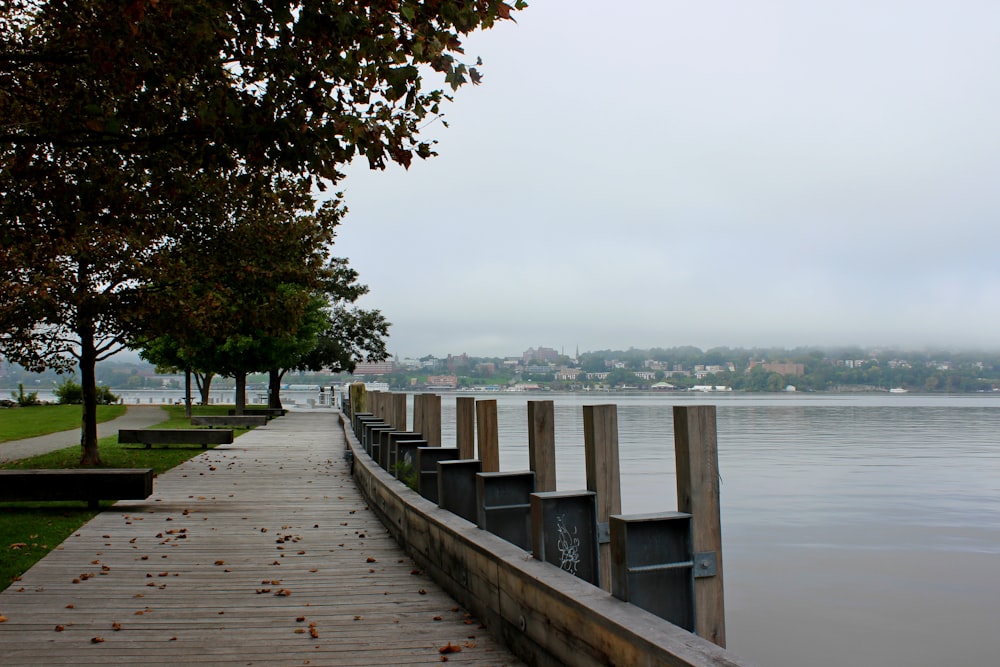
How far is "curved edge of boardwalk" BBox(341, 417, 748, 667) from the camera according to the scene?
3588 mm

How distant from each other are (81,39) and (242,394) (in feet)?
121

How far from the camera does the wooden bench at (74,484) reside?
11.2 meters

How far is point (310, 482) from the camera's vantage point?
15.8 meters

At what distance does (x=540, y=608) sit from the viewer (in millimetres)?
4703

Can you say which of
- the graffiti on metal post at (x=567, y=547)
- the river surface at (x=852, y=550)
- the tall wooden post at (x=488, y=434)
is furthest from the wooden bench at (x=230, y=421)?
the graffiti on metal post at (x=567, y=547)

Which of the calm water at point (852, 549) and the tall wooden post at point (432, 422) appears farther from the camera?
the tall wooden post at point (432, 422)

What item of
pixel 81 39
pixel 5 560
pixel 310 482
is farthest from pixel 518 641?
pixel 310 482

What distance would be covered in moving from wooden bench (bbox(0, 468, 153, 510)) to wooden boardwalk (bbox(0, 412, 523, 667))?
13.2 inches

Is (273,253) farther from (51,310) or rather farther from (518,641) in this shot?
(518,641)

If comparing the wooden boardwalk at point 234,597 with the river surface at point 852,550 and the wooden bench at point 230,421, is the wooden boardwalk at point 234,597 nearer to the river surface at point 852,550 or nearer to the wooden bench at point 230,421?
the river surface at point 852,550

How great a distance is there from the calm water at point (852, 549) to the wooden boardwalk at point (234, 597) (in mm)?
4993

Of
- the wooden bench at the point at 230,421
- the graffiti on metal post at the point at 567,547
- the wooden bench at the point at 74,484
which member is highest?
the graffiti on metal post at the point at 567,547

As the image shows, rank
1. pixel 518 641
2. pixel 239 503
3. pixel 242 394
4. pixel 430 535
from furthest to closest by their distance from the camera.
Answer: pixel 242 394 < pixel 239 503 < pixel 430 535 < pixel 518 641

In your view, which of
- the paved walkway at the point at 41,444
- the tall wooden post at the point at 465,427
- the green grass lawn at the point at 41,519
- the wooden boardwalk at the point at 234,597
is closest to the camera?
the wooden boardwalk at the point at 234,597
